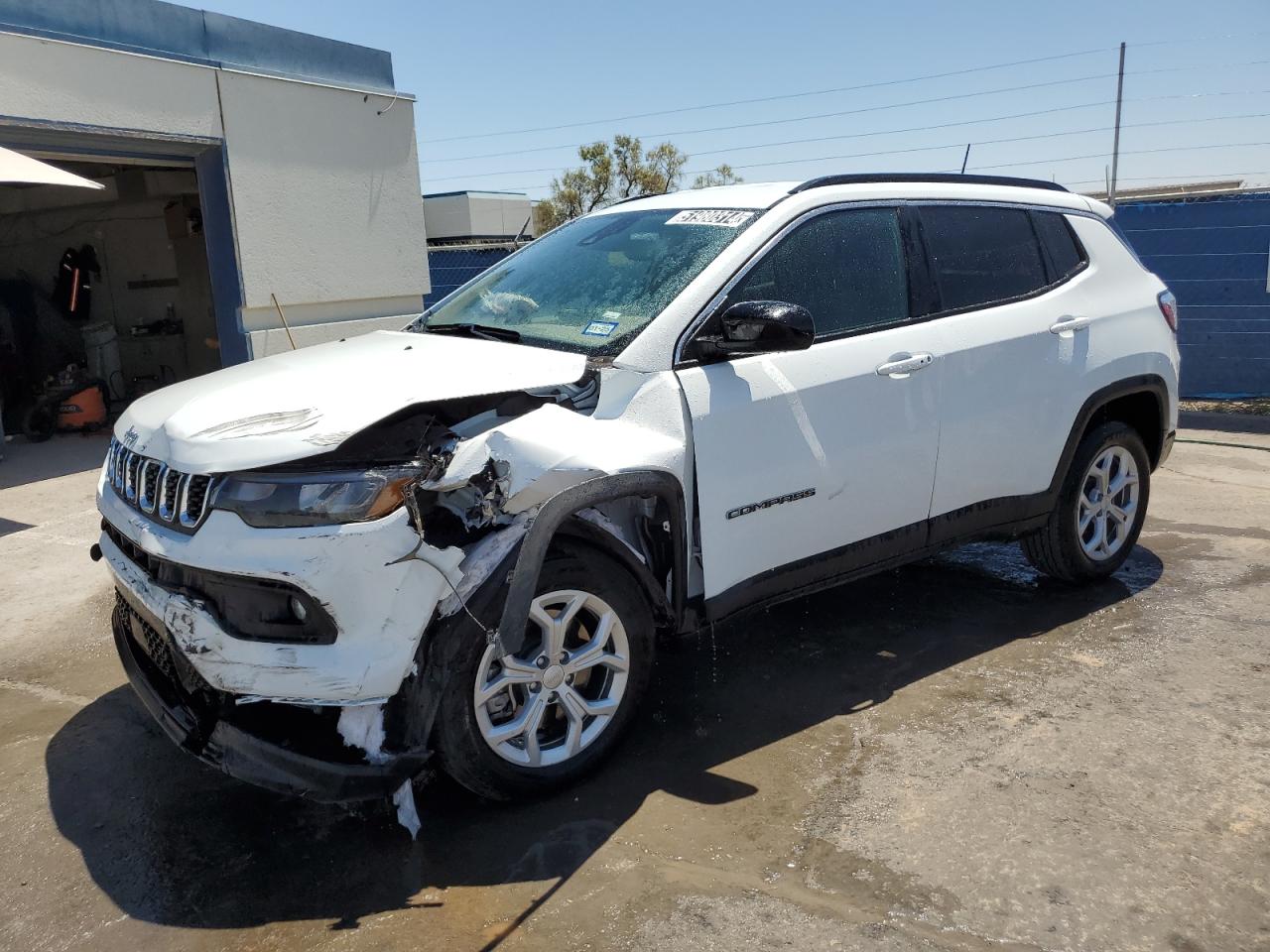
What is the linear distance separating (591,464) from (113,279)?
13381 mm

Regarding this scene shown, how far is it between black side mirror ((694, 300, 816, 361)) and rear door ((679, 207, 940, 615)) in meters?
0.07

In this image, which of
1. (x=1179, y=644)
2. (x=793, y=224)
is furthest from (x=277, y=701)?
(x=1179, y=644)

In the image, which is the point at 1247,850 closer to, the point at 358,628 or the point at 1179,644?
the point at 1179,644

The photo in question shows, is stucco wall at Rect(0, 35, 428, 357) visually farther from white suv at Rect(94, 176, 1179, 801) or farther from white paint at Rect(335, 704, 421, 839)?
white paint at Rect(335, 704, 421, 839)

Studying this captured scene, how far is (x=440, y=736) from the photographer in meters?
2.97

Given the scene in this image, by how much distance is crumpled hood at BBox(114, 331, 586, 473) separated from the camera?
9.34 feet

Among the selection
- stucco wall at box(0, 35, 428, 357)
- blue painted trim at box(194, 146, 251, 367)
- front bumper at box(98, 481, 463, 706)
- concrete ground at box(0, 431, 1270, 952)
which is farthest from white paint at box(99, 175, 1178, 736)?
blue painted trim at box(194, 146, 251, 367)

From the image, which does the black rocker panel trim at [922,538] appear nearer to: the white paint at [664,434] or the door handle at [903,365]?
the white paint at [664,434]

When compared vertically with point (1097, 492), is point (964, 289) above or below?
above

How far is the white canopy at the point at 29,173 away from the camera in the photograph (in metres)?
7.07

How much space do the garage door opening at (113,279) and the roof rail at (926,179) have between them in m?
11.0

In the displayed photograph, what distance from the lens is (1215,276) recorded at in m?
10.5

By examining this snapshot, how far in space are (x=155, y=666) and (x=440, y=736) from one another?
1.03 m

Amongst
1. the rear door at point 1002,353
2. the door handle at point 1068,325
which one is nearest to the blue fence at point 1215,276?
the rear door at point 1002,353
